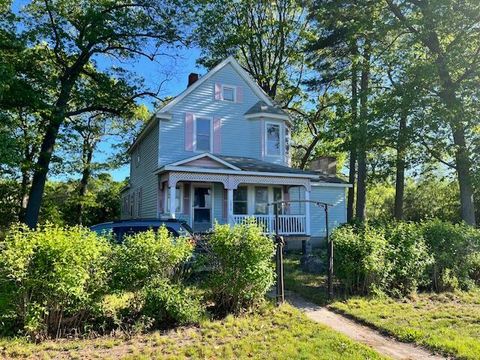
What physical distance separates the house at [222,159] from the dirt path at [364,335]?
842 cm

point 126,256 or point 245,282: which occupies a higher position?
point 126,256

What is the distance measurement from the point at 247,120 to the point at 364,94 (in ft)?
19.6

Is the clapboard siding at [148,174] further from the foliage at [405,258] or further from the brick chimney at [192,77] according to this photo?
the foliage at [405,258]

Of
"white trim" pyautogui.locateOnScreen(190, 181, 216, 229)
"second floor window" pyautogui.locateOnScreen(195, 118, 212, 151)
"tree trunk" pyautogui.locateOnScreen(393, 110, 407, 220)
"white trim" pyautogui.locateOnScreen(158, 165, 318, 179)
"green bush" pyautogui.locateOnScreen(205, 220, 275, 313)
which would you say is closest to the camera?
"green bush" pyautogui.locateOnScreen(205, 220, 275, 313)

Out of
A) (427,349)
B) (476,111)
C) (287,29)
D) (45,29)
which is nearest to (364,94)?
(476,111)

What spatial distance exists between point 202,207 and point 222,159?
107 inches

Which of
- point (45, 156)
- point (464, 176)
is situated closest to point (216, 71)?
point (45, 156)

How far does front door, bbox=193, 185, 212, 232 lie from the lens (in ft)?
60.7

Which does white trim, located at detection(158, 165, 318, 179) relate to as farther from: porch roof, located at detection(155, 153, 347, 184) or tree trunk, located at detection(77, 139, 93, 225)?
tree trunk, located at detection(77, 139, 93, 225)

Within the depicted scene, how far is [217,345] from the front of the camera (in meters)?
6.20

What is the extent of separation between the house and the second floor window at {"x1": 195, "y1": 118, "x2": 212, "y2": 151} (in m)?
0.05

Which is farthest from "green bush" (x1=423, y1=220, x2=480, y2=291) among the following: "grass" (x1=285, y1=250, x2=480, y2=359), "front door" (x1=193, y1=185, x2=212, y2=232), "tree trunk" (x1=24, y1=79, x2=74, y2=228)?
"tree trunk" (x1=24, y1=79, x2=74, y2=228)

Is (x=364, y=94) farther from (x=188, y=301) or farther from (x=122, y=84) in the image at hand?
(x=188, y=301)

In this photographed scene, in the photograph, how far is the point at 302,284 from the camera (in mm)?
11211
